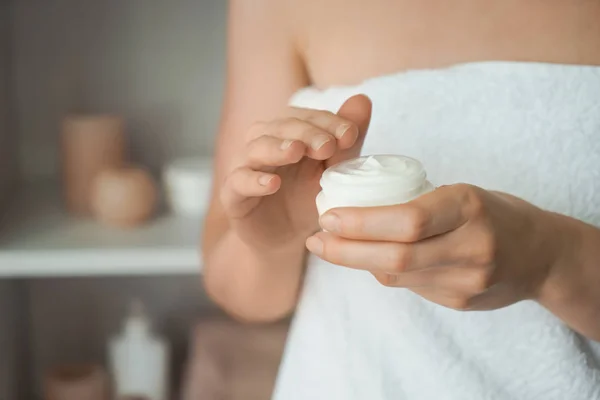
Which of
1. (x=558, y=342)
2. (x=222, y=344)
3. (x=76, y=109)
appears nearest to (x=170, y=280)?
(x=222, y=344)

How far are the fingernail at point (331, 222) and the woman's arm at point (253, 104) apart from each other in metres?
0.22

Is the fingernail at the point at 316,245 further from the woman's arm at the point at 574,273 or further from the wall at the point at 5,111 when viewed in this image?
the wall at the point at 5,111

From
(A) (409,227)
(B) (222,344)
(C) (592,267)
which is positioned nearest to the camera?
(A) (409,227)

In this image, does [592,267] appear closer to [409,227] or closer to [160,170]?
[409,227]

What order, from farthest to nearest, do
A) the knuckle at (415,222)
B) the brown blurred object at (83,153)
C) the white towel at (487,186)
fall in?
the brown blurred object at (83,153), the white towel at (487,186), the knuckle at (415,222)

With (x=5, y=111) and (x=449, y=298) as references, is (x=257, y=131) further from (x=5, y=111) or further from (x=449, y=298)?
(x=5, y=111)

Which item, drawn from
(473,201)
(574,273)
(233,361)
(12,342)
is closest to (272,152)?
(473,201)

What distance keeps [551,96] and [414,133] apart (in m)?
0.10

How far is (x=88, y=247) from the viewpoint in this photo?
0.83 meters

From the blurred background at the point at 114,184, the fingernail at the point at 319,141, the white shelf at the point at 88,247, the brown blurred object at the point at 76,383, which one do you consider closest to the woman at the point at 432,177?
the fingernail at the point at 319,141

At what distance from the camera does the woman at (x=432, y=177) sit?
0.42 meters

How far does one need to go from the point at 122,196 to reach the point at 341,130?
1.78ft

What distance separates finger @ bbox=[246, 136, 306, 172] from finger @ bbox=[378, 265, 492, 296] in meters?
0.08

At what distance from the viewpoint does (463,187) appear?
371mm
